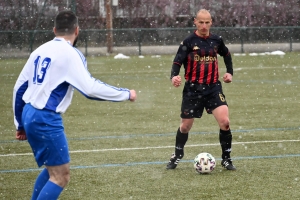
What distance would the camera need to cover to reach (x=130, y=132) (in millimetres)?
11297

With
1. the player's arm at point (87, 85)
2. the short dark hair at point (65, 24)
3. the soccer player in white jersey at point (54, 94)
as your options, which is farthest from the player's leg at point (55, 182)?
the short dark hair at point (65, 24)

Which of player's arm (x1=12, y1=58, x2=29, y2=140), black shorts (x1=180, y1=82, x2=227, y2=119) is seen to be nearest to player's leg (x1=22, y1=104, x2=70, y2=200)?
player's arm (x1=12, y1=58, x2=29, y2=140)

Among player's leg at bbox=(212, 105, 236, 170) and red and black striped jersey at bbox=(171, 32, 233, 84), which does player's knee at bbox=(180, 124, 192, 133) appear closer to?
player's leg at bbox=(212, 105, 236, 170)

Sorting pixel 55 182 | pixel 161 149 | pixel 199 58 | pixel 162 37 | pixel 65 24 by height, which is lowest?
pixel 162 37

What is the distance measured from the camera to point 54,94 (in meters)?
5.39

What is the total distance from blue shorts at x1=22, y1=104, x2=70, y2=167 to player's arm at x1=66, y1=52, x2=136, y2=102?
0.35 metres

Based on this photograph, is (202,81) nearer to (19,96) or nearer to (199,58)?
(199,58)

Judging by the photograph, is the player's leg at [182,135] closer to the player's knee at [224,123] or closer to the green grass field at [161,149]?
the green grass field at [161,149]

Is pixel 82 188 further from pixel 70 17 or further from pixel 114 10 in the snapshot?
pixel 114 10

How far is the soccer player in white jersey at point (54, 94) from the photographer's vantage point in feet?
17.4

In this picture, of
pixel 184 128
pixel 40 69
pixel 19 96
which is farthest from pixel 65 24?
pixel 184 128

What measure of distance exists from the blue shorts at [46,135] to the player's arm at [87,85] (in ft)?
1.14

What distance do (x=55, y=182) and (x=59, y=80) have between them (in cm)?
85

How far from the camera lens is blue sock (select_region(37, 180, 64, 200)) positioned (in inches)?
213
